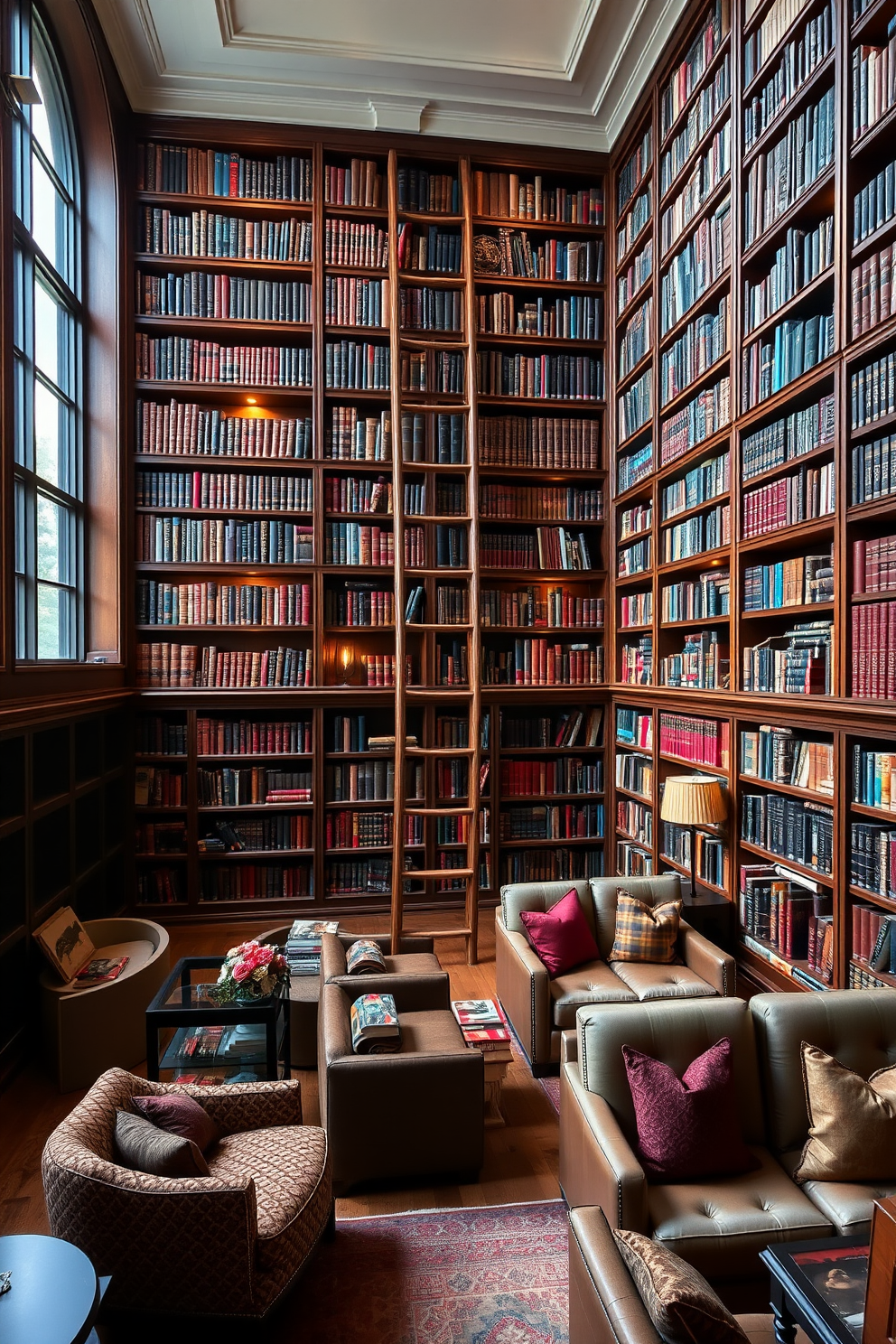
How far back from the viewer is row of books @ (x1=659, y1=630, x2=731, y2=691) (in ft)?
12.3

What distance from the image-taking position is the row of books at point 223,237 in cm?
473

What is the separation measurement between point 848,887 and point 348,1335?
2.07 meters

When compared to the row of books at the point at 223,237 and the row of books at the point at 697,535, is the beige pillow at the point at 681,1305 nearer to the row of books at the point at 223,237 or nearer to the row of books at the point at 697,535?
the row of books at the point at 697,535

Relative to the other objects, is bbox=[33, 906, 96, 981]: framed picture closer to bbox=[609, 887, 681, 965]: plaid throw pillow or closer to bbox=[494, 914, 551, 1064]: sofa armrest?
bbox=[494, 914, 551, 1064]: sofa armrest

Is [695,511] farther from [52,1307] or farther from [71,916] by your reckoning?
[52,1307]

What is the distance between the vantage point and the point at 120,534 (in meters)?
4.60

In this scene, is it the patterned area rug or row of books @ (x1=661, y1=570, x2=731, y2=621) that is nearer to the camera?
the patterned area rug

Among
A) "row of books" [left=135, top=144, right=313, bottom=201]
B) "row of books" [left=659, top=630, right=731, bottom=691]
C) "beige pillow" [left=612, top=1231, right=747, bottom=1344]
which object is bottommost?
"beige pillow" [left=612, top=1231, right=747, bottom=1344]

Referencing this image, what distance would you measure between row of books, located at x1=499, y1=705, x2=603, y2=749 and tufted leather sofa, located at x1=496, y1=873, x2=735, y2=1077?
171 centimetres

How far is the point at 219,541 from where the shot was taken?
4.82 meters

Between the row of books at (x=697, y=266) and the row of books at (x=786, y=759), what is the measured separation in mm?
2127

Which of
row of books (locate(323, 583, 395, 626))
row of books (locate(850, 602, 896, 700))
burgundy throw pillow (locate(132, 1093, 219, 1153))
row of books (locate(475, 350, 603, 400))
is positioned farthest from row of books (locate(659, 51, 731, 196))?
burgundy throw pillow (locate(132, 1093, 219, 1153))

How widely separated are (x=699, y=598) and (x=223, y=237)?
→ 356 cm

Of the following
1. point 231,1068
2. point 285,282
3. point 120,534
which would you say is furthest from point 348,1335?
point 285,282
